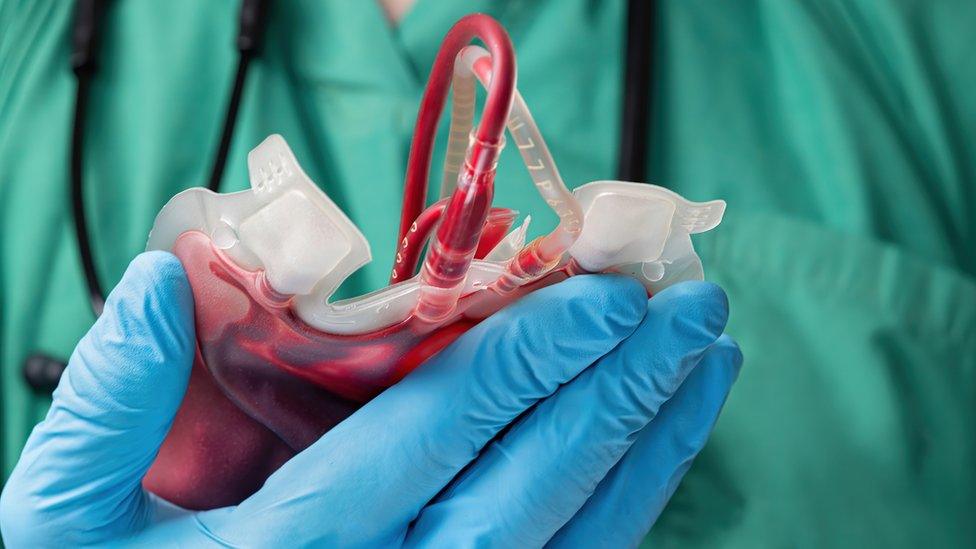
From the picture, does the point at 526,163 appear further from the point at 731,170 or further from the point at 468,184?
the point at 731,170

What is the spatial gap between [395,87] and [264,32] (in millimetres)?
121

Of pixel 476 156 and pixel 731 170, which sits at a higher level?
pixel 476 156

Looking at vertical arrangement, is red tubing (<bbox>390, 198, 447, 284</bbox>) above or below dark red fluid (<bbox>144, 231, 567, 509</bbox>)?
above

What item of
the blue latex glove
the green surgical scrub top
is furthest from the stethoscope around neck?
the blue latex glove

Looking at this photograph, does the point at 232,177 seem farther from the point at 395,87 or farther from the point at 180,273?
the point at 180,273

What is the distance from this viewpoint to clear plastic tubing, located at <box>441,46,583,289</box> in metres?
0.38

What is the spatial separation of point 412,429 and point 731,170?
1.24 feet

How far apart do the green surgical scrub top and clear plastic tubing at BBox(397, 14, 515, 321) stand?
0.26m

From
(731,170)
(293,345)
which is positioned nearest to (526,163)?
(293,345)

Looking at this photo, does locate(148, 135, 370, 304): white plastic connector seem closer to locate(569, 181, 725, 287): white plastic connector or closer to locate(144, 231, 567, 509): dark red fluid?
locate(144, 231, 567, 509): dark red fluid

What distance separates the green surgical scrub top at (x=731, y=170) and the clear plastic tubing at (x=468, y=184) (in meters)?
0.26

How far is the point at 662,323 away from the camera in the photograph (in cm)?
50

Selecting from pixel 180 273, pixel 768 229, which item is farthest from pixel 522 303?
pixel 768 229

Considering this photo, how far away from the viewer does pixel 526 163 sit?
386mm
